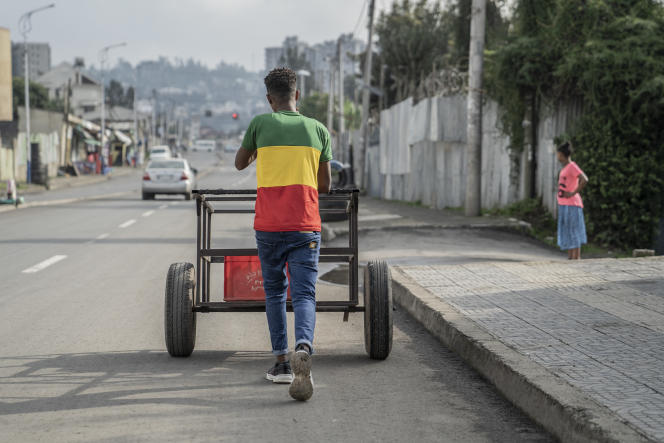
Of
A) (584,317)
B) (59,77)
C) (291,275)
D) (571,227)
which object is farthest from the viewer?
(59,77)

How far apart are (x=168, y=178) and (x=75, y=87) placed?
84.0m

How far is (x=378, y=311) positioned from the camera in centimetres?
589

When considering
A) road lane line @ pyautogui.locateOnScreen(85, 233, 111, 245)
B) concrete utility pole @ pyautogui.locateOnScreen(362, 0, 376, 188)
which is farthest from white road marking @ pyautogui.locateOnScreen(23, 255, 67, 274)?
concrete utility pole @ pyautogui.locateOnScreen(362, 0, 376, 188)

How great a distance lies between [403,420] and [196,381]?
4.65 ft

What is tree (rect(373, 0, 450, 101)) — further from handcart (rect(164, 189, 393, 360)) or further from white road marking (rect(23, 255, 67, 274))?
handcart (rect(164, 189, 393, 360))

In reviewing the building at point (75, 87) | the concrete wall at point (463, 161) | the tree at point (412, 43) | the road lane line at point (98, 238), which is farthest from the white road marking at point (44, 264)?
the building at point (75, 87)

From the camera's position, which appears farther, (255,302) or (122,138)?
(122,138)

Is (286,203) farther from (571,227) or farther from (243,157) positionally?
(571,227)

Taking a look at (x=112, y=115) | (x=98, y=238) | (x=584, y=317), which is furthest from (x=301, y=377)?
(x=112, y=115)

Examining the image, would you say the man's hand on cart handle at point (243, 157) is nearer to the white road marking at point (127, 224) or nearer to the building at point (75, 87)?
the white road marking at point (127, 224)

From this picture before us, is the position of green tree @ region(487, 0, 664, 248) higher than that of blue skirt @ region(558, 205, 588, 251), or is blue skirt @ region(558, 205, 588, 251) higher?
green tree @ region(487, 0, 664, 248)

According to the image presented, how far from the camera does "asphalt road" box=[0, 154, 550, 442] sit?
4.38 m

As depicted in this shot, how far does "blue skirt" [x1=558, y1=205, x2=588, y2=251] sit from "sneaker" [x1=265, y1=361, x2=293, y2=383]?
712 centimetres

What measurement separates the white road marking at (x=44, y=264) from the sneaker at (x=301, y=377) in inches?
273
